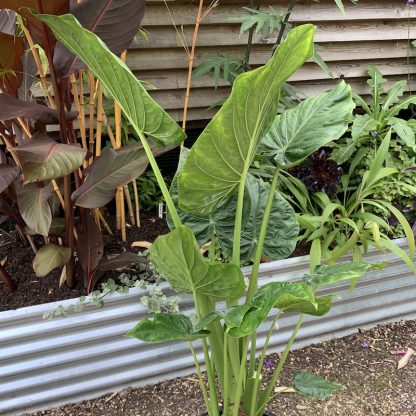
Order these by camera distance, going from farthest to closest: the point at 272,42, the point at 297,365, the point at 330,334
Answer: the point at 272,42
the point at 330,334
the point at 297,365

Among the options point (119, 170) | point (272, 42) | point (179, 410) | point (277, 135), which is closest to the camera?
point (277, 135)

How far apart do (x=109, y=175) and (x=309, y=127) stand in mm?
532

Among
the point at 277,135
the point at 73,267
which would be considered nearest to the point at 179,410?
the point at 73,267

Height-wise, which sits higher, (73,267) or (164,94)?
(164,94)

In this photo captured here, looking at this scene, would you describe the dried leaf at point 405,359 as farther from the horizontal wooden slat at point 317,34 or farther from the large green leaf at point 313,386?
the horizontal wooden slat at point 317,34

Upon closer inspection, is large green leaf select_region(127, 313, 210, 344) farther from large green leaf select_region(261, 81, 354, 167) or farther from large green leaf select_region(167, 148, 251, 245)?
large green leaf select_region(261, 81, 354, 167)

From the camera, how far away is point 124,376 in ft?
4.70

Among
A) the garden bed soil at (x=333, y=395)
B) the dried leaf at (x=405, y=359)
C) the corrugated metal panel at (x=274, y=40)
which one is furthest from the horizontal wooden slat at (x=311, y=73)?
the dried leaf at (x=405, y=359)

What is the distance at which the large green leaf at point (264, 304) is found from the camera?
0.72m

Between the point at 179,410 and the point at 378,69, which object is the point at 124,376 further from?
the point at 378,69

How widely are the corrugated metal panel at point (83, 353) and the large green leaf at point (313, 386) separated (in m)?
0.44

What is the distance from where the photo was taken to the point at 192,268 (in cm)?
82

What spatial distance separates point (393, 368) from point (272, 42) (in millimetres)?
1393

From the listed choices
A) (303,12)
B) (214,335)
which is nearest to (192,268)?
(214,335)
